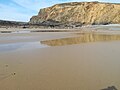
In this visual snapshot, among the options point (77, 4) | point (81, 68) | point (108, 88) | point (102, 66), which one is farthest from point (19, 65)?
point (77, 4)

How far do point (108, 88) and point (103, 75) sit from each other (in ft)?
3.38

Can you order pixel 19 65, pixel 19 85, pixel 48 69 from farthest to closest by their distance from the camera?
pixel 19 65, pixel 48 69, pixel 19 85

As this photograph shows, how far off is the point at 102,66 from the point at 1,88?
10.4 feet

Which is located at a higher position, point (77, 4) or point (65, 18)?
point (77, 4)

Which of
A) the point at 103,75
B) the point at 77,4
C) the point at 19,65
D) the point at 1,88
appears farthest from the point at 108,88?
the point at 77,4

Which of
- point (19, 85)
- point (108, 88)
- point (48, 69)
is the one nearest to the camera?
point (108, 88)

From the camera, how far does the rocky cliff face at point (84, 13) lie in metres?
88.2

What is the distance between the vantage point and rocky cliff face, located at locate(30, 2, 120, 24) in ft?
→ 290

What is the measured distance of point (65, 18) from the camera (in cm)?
9975

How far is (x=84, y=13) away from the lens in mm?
94875

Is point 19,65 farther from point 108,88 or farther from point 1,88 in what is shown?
point 108,88

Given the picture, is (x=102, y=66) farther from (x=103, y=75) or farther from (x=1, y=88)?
(x=1, y=88)

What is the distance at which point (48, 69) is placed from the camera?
6.23 m

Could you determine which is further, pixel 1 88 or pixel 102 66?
pixel 102 66
